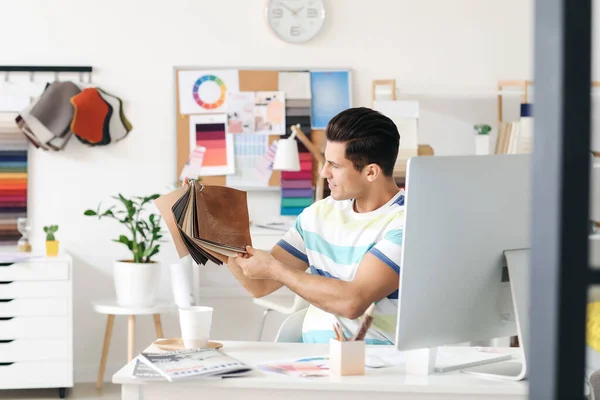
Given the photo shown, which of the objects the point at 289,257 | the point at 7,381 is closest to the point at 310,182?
the point at 7,381

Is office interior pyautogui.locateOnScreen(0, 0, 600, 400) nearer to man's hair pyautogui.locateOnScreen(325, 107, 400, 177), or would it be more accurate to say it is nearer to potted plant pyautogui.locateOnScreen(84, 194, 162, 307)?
potted plant pyautogui.locateOnScreen(84, 194, 162, 307)

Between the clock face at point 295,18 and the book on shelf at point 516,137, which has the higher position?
the clock face at point 295,18

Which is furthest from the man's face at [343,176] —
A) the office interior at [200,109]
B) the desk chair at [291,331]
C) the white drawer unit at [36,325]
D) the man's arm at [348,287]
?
the white drawer unit at [36,325]

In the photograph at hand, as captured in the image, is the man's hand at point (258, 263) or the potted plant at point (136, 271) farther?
the potted plant at point (136, 271)

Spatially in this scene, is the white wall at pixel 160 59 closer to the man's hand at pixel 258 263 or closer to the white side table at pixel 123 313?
the white side table at pixel 123 313

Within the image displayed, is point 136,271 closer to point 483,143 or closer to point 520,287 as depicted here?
point 483,143

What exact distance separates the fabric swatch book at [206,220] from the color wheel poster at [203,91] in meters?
2.57

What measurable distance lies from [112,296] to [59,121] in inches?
39.1

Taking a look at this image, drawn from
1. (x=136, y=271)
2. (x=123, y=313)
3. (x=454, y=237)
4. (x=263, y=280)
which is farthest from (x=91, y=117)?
(x=454, y=237)

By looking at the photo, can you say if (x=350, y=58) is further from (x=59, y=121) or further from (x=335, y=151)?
(x=335, y=151)

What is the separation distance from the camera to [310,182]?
4582 mm

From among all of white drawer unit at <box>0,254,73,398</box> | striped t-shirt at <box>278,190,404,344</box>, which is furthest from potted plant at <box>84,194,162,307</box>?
striped t-shirt at <box>278,190,404,344</box>

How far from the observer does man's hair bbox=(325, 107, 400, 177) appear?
7.36 ft

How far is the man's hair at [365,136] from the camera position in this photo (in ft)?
7.36
